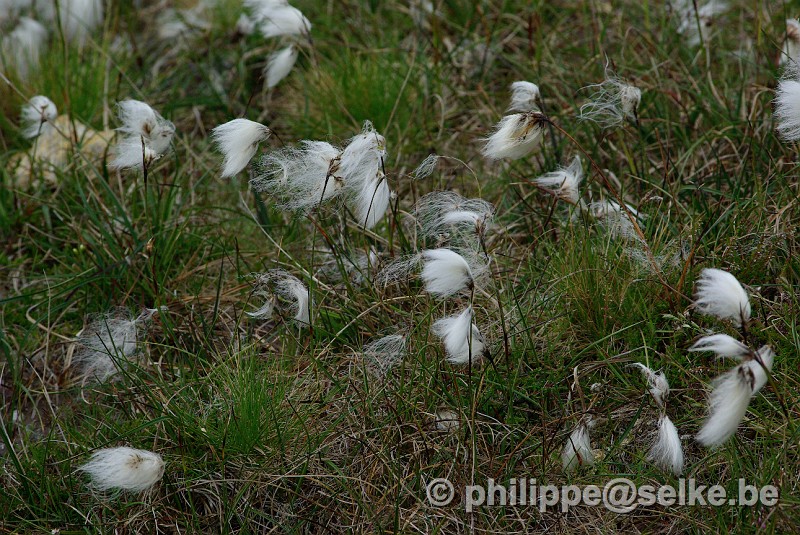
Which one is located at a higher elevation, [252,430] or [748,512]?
[748,512]

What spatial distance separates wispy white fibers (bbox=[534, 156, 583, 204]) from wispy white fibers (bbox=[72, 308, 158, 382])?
1.35 meters

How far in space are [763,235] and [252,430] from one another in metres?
1.58

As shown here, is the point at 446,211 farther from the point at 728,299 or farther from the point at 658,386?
the point at 728,299

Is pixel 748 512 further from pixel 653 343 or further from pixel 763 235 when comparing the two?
pixel 763 235

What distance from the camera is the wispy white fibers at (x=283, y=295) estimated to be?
8.30ft

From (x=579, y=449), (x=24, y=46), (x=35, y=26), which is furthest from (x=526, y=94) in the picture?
(x=35, y=26)

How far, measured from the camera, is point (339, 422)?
92.4 inches

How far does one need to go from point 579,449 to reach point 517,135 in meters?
0.84

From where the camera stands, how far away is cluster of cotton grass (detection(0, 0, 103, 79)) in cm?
378

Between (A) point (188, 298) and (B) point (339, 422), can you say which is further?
(A) point (188, 298)

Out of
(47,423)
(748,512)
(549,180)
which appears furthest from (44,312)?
(748,512)

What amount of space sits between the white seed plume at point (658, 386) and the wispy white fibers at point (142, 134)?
1.59 m

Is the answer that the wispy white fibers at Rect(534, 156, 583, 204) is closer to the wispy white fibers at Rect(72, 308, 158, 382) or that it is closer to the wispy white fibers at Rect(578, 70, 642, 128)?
the wispy white fibers at Rect(578, 70, 642, 128)

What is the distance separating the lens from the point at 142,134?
8.50 feet
